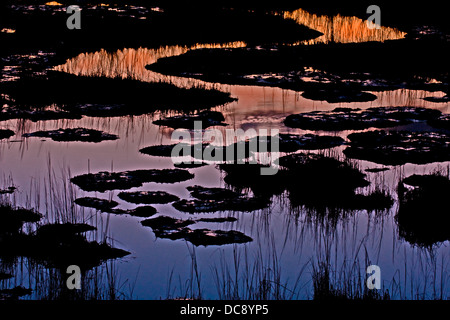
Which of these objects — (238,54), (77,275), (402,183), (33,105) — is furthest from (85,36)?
(77,275)

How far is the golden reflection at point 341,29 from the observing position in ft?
69.0

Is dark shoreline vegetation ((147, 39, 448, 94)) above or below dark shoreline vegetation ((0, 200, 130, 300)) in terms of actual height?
above

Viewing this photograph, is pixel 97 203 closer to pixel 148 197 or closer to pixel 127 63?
pixel 148 197

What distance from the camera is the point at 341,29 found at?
22938 mm

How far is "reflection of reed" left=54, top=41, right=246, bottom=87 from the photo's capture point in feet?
51.8

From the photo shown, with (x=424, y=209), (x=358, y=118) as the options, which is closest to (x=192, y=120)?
(x=358, y=118)

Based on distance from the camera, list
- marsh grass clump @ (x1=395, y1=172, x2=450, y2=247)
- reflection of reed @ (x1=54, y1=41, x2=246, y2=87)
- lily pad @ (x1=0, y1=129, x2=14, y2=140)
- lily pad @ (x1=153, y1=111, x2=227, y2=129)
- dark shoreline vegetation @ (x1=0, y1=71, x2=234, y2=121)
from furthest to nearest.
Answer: reflection of reed @ (x1=54, y1=41, x2=246, y2=87) → dark shoreline vegetation @ (x1=0, y1=71, x2=234, y2=121) → lily pad @ (x1=153, y1=111, x2=227, y2=129) → lily pad @ (x1=0, y1=129, x2=14, y2=140) → marsh grass clump @ (x1=395, y1=172, x2=450, y2=247)

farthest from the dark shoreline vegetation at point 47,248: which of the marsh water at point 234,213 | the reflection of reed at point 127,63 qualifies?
the reflection of reed at point 127,63

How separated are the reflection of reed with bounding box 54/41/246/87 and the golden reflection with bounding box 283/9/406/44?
2887mm

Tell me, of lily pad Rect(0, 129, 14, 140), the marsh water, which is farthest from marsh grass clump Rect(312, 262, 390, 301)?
lily pad Rect(0, 129, 14, 140)

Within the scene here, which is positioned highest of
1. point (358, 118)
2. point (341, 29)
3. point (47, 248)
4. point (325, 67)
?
point (341, 29)

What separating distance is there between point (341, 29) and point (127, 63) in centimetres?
811

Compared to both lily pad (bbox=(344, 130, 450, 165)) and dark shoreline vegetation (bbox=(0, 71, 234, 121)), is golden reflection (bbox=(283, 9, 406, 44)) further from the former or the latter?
lily pad (bbox=(344, 130, 450, 165))
